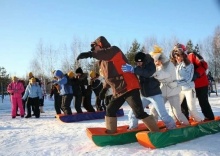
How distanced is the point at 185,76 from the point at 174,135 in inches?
56.0

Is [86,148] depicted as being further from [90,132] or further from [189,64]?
[189,64]

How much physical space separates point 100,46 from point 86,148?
70.0 inches

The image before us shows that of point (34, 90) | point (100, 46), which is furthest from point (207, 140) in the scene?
point (34, 90)

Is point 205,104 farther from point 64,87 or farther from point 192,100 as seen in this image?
point 64,87

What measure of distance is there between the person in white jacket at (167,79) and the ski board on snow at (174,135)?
1.17 ft

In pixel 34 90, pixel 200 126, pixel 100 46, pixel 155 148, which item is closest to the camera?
pixel 155 148

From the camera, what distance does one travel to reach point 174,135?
5.00 metres

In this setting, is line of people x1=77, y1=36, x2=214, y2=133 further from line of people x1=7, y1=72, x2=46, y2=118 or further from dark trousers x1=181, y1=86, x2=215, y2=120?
line of people x1=7, y1=72, x2=46, y2=118

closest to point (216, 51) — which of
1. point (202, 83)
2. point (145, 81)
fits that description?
point (202, 83)

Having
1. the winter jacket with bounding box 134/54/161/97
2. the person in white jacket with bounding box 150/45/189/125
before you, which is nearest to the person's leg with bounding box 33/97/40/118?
the person in white jacket with bounding box 150/45/189/125

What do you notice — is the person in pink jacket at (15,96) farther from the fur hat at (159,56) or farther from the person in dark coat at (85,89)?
the fur hat at (159,56)

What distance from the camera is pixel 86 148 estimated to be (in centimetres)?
515

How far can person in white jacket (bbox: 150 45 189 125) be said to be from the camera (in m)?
5.39

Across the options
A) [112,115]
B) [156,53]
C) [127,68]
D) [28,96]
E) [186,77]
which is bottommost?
[112,115]
